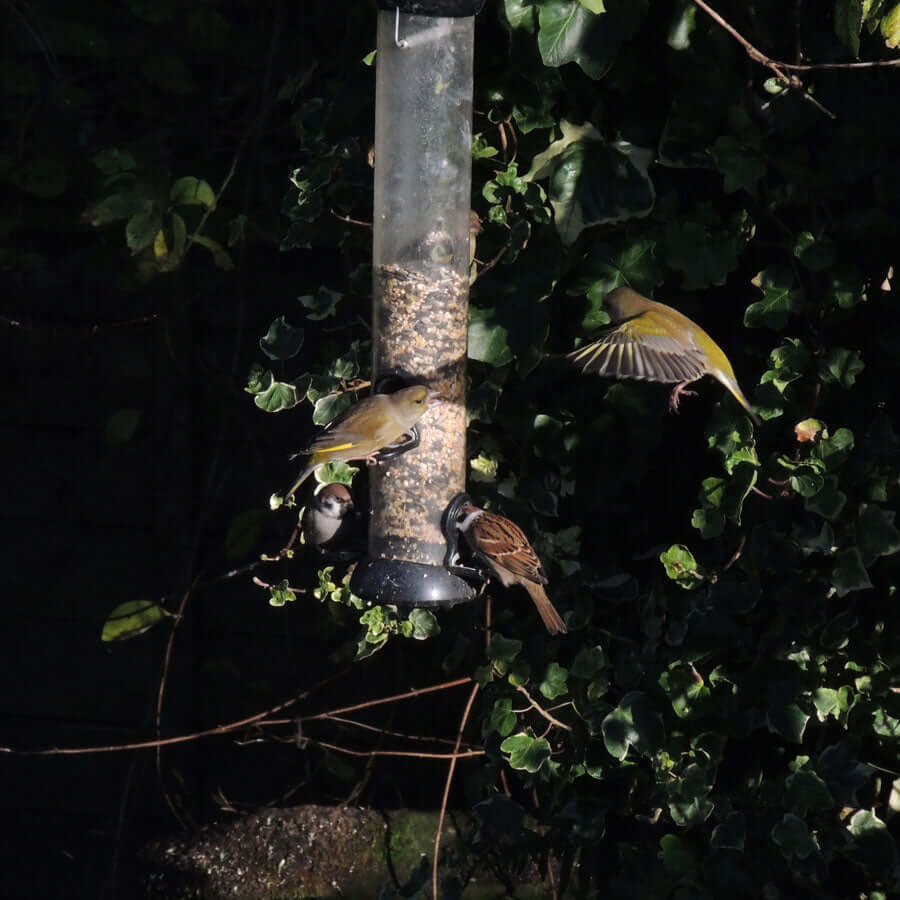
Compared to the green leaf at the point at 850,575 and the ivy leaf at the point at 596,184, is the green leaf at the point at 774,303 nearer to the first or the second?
the ivy leaf at the point at 596,184

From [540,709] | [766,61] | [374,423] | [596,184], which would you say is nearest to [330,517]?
[374,423]

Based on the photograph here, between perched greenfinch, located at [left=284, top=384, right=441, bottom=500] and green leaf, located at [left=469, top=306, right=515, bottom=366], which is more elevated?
green leaf, located at [left=469, top=306, right=515, bottom=366]

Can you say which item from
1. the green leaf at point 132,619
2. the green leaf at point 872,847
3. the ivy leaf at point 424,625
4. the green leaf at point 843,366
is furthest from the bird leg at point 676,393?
the green leaf at point 132,619

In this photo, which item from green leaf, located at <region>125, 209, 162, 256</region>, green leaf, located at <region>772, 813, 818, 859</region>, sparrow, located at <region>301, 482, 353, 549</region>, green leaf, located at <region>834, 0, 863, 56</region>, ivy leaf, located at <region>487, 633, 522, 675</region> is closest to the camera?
green leaf, located at <region>834, 0, 863, 56</region>

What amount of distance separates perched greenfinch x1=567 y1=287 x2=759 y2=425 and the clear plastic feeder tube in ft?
0.86

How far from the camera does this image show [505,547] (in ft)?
7.77

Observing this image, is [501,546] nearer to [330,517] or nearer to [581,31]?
[330,517]

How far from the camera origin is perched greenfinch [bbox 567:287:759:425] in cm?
215

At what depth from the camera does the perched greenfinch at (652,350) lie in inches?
84.7

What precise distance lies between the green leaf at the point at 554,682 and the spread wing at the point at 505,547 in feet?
1.09

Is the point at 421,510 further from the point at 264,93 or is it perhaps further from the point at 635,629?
the point at 264,93

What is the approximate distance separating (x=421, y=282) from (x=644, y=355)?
1.61ft

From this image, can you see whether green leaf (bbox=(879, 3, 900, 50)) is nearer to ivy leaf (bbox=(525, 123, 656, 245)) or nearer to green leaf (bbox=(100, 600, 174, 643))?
ivy leaf (bbox=(525, 123, 656, 245))

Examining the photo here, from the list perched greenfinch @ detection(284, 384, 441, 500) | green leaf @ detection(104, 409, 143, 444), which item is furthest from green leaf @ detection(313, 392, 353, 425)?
green leaf @ detection(104, 409, 143, 444)
